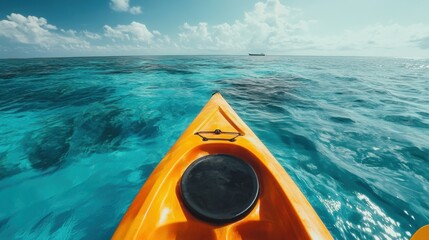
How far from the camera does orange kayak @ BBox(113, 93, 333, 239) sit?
1.80m

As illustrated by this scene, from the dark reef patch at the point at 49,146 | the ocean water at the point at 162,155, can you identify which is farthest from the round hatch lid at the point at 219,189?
the dark reef patch at the point at 49,146

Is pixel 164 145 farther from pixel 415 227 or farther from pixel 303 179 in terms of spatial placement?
pixel 415 227

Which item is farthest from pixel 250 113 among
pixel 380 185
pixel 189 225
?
pixel 189 225

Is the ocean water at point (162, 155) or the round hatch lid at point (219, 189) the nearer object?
the round hatch lid at point (219, 189)

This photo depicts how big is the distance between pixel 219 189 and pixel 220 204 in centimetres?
17

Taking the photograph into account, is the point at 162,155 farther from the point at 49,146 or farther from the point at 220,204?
the point at 220,204

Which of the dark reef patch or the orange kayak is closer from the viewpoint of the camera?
the orange kayak

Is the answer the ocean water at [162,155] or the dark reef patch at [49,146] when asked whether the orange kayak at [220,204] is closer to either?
the ocean water at [162,155]

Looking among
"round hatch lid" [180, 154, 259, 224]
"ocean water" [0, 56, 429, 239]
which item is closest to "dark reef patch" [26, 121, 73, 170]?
"ocean water" [0, 56, 429, 239]

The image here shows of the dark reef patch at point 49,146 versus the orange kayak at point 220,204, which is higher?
the orange kayak at point 220,204

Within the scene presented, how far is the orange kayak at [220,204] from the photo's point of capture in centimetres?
180

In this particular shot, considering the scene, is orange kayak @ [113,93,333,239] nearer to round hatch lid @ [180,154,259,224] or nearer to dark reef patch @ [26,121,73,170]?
round hatch lid @ [180,154,259,224]

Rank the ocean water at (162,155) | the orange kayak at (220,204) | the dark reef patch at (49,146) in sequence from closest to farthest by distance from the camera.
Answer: the orange kayak at (220,204) → the ocean water at (162,155) → the dark reef patch at (49,146)

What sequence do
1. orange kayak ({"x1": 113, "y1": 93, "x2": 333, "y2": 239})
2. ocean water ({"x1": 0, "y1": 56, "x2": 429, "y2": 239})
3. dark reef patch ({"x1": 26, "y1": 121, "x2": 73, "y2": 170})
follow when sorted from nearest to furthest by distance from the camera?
orange kayak ({"x1": 113, "y1": 93, "x2": 333, "y2": 239})
ocean water ({"x1": 0, "y1": 56, "x2": 429, "y2": 239})
dark reef patch ({"x1": 26, "y1": 121, "x2": 73, "y2": 170})
